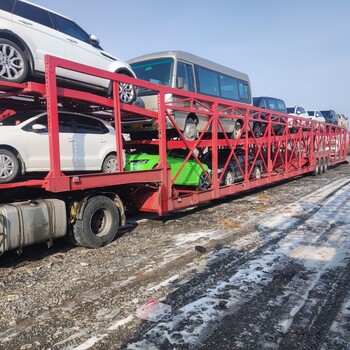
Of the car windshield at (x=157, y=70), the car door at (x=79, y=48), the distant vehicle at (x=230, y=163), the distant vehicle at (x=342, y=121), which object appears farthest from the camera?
the distant vehicle at (x=342, y=121)

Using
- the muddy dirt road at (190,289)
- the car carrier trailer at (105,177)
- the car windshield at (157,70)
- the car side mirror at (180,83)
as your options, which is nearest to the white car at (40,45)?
the car carrier trailer at (105,177)

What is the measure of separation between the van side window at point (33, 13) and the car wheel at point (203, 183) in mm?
4595

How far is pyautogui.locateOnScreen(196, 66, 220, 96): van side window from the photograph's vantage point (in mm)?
8711

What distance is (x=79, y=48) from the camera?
5.87 metres

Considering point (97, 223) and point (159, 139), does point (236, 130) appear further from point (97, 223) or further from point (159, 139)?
point (97, 223)

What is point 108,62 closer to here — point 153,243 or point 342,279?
point 153,243

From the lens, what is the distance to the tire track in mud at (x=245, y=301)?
2.90 meters

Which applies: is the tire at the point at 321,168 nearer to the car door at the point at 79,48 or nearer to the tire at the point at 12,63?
the car door at the point at 79,48

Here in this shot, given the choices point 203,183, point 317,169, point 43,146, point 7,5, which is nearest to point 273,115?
point 203,183

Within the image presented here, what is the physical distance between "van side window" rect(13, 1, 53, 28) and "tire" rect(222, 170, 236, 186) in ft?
19.7

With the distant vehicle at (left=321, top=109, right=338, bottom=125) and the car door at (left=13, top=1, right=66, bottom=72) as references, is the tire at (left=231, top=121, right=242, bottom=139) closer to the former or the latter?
the car door at (left=13, top=1, right=66, bottom=72)

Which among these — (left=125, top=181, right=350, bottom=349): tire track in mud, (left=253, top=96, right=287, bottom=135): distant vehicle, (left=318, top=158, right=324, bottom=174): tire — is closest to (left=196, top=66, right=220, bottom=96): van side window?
(left=253, top=96, right=287, bottom=135): distant vehicle

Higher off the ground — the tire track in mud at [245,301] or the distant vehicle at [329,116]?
the distant vehicle at [329,116]

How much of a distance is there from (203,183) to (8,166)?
15.9ft
